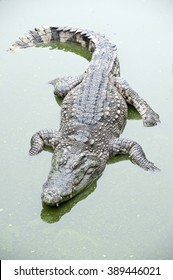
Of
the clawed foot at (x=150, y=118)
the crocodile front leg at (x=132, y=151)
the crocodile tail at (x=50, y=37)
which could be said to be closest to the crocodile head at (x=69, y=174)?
the crocodile front leg at (x=132, y=151)

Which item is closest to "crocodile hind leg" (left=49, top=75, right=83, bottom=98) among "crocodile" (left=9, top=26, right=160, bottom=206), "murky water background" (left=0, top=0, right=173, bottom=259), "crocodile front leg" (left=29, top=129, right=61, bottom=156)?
"crocodile" (left=9, top=26, right=160, bottom=206)

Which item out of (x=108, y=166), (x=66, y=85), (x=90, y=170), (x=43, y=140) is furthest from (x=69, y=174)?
(x=66, y=85)

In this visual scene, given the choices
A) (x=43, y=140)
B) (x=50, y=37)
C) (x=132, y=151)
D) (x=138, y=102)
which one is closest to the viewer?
(x=132, y=151)

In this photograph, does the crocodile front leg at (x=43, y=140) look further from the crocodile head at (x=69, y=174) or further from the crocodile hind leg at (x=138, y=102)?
the crocodile hind leg at (x=138, y=102)

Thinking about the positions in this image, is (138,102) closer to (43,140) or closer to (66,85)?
(66,85)

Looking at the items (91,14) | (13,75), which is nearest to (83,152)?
(13,75)

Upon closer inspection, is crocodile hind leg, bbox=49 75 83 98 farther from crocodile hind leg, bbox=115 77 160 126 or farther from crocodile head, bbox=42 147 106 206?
crocodile head, bbox=42 147 106 206

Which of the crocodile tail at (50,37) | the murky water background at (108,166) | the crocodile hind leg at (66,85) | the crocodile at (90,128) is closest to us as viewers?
the murky water background at (108,166)
